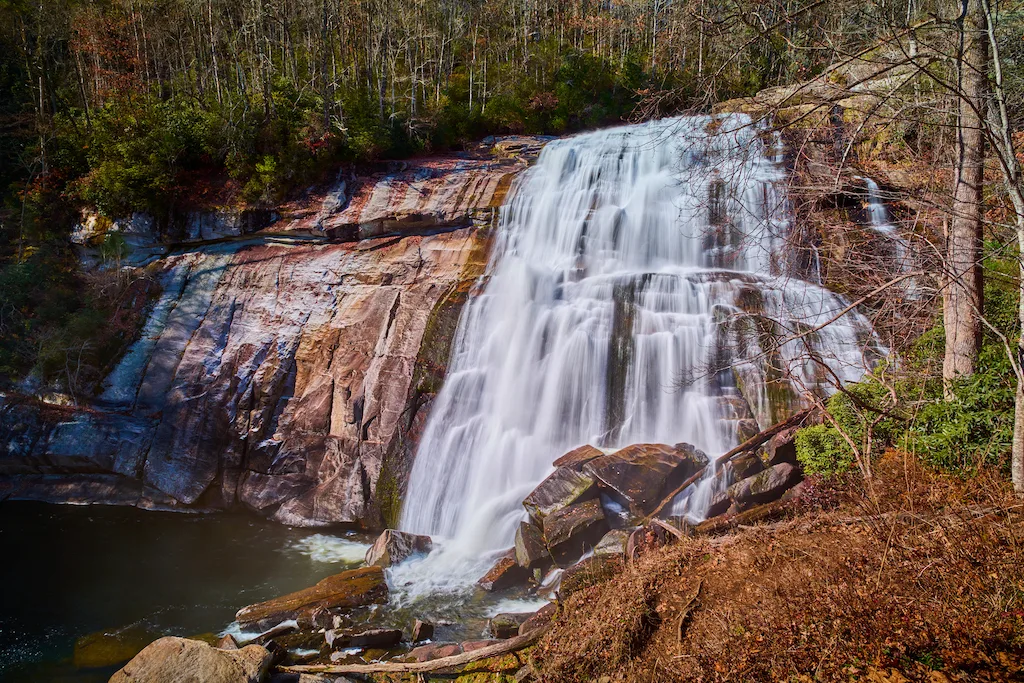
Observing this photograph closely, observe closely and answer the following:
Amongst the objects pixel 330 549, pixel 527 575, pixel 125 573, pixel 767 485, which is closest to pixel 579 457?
pixel 527 575

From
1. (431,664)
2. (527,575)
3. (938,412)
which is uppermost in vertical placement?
(938,412)

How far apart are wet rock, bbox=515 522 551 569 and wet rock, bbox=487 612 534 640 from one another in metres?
1.03

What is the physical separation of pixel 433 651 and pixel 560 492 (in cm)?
315

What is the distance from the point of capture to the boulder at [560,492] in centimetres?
922

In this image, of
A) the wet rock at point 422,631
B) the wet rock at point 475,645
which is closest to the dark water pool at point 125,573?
the wet rock at point 422,631

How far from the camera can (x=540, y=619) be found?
7039 mm

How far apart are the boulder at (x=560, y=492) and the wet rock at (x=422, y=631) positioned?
2309 mm

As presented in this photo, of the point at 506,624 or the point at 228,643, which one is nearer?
the point at 506,624

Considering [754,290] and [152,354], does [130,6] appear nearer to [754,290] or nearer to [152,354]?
[152,354]

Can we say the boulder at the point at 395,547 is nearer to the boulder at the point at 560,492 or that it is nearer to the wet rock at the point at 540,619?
the boulder at the point at 560,492

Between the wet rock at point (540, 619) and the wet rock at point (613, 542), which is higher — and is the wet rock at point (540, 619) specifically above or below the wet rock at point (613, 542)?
below

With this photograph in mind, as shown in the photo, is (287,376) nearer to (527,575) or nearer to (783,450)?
(527,575)

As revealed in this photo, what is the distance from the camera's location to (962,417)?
699 cm

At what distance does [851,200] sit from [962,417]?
7965mm
